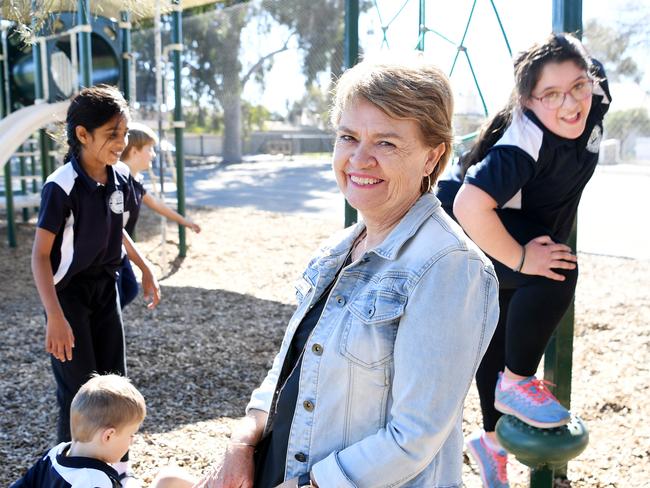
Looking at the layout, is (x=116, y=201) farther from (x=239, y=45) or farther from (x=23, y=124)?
(x=239, y=45)

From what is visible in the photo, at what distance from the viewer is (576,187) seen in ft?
7.50

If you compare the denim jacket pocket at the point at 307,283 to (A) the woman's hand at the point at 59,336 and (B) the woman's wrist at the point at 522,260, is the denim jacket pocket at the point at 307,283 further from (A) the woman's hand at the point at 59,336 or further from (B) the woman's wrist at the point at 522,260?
(A) the woman's hand at the point at 59,336

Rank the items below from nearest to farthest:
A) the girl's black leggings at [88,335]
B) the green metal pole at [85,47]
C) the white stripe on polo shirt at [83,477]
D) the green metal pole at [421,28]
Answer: the white stripe on polo shirt at [83,477] → the girl's black leggings at [88,335] → the green metal pole at [421,28] → the green metal pole at [85,47]

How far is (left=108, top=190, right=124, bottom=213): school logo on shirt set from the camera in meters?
2.72

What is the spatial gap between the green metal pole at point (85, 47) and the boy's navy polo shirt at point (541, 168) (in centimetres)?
531

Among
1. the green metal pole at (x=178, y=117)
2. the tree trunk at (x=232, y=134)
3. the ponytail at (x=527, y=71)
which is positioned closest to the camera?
the ponytail at (x=527, y=71)

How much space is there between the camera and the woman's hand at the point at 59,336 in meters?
2.44

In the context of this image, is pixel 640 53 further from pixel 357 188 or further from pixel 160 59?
pixel 357 188

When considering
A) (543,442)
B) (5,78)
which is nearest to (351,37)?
(543,442)

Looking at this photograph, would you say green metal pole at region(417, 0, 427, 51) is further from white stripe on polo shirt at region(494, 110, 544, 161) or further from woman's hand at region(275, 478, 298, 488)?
woman's hand at region(275, 478, 298, 488)

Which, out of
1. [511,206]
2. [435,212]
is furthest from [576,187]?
[435,212]

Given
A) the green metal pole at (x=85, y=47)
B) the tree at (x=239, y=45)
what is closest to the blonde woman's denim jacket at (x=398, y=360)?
the green metal pole at (x=85, y=47)

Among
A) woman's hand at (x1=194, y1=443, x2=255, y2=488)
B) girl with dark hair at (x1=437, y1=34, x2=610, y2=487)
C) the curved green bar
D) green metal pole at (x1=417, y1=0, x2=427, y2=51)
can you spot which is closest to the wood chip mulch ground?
the curved green bar

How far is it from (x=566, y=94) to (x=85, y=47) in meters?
5.68
